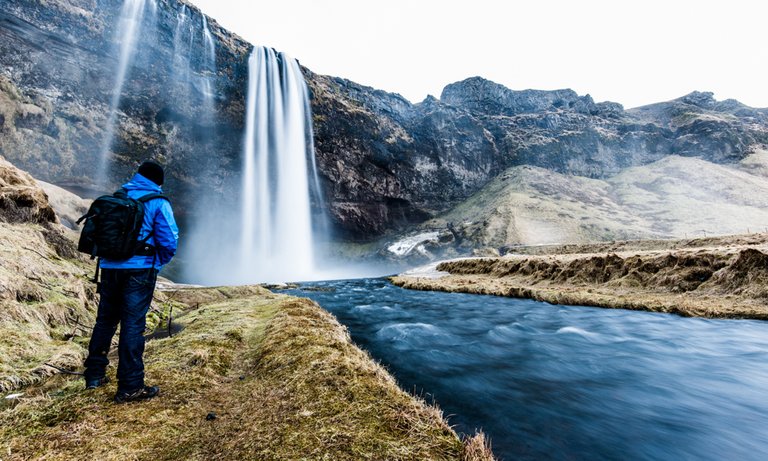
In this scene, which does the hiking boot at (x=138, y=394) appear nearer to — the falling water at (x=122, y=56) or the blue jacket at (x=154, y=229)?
the blue jacket at (x=154, y=229)

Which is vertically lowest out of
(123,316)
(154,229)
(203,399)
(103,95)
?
(203,399)

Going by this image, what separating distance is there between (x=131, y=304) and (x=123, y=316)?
0.62 feet

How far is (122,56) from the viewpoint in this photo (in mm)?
63125

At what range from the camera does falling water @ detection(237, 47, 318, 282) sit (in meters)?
84.4

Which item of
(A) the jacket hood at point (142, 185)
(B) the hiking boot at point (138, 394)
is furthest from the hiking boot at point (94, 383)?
(A) the jacket hood at point (142, 185)

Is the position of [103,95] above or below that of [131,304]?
above

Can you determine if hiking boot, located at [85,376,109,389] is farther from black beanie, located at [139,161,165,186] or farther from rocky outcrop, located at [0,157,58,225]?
rocky outcrop, located at [0,157,58,225]

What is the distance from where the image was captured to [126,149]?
65625 millimetres

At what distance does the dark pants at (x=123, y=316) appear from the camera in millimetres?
4418

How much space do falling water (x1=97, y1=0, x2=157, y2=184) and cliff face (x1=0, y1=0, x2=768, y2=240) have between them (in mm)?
789

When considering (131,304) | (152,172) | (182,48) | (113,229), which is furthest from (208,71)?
(131,304)

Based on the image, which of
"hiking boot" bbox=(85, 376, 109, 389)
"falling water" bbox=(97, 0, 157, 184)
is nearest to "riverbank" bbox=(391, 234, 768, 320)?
"hiking boot" bbox=(85, 376, 109, 389)

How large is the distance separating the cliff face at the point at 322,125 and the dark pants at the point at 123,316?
75293mm

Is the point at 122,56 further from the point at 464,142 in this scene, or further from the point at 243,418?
the point at 464,142
